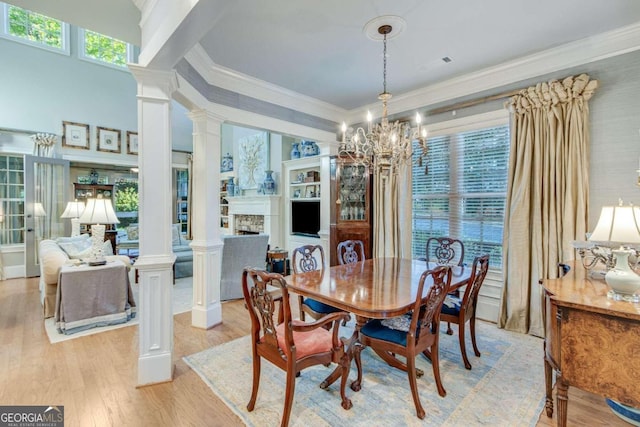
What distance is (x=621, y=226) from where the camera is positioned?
5.35ft

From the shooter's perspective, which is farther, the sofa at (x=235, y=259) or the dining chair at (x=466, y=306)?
the sofa at (x=235, y=259)

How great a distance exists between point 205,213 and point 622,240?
11.1 feet

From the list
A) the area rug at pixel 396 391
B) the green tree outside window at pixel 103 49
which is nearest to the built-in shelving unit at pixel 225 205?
the green tree outside window at pixel 103 49

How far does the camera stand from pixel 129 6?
223 centimetres

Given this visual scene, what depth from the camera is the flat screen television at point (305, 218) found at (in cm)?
599

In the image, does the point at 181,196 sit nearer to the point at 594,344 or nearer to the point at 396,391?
the point at 396,391

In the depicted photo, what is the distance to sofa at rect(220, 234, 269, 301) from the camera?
4230 mm

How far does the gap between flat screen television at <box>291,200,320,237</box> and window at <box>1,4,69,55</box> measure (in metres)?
5.70

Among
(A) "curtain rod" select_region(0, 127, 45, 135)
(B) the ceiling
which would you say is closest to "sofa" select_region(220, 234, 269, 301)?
(B) the ceiling

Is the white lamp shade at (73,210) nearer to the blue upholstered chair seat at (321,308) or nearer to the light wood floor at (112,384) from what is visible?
the light wood floor at (112,384)

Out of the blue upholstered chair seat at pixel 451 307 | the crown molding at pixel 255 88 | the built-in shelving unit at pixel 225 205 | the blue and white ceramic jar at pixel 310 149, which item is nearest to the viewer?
the blue upholstered chair seat at pixel 451 307

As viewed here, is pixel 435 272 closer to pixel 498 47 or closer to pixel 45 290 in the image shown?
pixel 498 47

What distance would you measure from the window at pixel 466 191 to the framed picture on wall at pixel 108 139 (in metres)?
6.79

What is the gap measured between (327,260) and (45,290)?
3673 millimetres
